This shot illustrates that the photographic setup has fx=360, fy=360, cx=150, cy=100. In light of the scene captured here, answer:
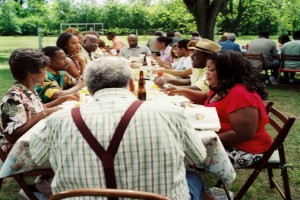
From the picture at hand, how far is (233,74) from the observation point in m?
2.91

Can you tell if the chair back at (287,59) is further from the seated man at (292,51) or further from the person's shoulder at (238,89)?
the person's shoulder at (238,89)

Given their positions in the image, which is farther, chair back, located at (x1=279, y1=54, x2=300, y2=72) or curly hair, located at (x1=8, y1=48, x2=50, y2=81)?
chair back, located at (x1=279, y1=54, x2=300, y2=72)

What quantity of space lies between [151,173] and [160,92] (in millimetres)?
2241

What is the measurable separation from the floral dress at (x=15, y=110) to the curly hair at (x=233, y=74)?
1.52 metres

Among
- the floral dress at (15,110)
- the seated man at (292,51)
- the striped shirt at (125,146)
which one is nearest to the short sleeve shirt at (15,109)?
the floral dress at (15,110)

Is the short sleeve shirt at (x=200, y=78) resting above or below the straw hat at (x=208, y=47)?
below

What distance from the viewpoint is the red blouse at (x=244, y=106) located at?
2.70m

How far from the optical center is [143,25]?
40.8 m

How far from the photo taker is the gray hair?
5.90 ft

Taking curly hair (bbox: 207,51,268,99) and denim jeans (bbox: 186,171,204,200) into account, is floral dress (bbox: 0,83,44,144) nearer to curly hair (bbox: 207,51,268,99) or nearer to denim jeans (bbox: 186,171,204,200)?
denim jeans (bbox: 186,171,204,200)

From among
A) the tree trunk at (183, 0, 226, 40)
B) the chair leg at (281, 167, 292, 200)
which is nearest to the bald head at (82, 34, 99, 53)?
the chair leg at (281, 167, 292, 200)

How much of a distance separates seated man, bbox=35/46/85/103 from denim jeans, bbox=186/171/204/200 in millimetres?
1708

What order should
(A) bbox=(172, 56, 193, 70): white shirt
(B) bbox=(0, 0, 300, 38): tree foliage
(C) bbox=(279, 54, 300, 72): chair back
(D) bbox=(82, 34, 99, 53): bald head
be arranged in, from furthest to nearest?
(B) bbox=(0, 0, 300, 38): tree foliage → (C) bbox=(279, 54, 300, 72): chair back → (D) bbox=(82, 34, 99, 53): bald head → (A) bbox=(172, 56, 193, 70): white shirt

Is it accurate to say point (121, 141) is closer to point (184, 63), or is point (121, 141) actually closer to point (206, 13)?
point (184, 63)
